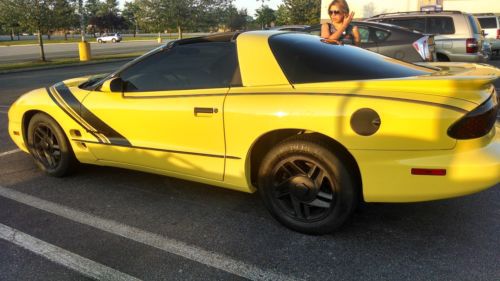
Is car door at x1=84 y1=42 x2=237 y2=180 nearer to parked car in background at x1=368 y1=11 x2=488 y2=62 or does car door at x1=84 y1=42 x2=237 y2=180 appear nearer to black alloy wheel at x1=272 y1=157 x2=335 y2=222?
black alloy wheel at x1=272 y1=157 x2=335 y2=222

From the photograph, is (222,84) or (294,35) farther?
(294,35)

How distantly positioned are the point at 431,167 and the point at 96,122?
2766 mm

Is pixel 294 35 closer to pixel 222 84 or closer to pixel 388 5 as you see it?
pixel 222 84

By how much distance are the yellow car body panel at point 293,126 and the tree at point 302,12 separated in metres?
42.7

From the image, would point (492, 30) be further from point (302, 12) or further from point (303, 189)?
point (302, 12)

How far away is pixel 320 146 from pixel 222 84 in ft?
3.01

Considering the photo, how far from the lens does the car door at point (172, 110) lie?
3.29 meters

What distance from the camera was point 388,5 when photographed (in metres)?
29.2

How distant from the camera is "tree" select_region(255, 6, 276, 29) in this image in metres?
52.5

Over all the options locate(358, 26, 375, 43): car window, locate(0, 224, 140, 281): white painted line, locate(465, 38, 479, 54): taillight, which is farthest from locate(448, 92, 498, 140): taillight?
locate(465, 38, 479, 54): taillight

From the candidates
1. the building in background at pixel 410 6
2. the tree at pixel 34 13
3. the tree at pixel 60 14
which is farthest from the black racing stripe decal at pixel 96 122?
the building in background at pixel 410 6

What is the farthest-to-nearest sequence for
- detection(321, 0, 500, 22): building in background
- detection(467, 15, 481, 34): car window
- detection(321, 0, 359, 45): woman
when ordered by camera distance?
detection(321, 0, 500, 22): building in background, detection(467, 15, 481, 34): car window, detection(321, 0, 359, 45): woman

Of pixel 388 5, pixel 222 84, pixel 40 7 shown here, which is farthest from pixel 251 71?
pixel 388 5

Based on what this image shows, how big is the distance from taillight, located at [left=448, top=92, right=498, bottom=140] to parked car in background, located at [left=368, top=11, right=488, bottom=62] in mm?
7385
